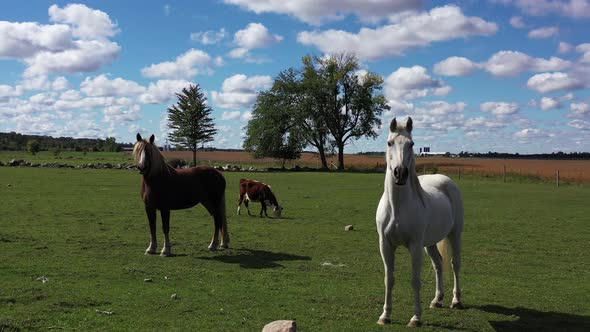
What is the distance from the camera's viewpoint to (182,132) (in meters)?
60.6

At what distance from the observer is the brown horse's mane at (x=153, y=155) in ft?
34.8

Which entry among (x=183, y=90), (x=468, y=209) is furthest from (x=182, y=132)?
(x=468, y=209)

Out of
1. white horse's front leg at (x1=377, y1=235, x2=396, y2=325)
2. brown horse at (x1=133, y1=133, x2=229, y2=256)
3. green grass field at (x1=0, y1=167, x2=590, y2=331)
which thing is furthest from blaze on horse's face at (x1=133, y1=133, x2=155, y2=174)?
white horse's front leg at (x1=377, y1=235, x2=396, y2=325)

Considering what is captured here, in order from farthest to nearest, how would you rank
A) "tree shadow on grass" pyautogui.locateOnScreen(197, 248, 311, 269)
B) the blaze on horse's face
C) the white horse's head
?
1. the blaze on horse's face
2. "tree shadow on grass" pyautogui.locateOnScreen(197, 248, 311, 269)
3. the white horse's head

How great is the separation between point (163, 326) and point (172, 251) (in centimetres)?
518

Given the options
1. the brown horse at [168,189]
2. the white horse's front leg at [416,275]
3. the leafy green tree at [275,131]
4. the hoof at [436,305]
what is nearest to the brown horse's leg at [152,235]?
the brown horse at [168,189]

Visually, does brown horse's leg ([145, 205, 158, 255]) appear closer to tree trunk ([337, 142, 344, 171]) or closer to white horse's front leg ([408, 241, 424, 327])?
white horse's front leg ([408, 241, 424, 327])

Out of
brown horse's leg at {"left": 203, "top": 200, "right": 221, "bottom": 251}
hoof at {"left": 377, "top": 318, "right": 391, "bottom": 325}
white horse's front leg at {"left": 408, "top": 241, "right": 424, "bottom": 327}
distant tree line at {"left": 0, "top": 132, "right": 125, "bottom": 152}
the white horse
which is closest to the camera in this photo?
the white horse

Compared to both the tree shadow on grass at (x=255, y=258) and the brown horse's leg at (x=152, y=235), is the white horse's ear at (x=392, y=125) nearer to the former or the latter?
the tree shadow on grass at (x=255, y=258)

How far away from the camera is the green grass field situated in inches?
255

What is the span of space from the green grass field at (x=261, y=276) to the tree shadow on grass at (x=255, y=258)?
0.04 metres

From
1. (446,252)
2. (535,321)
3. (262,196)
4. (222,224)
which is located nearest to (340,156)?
(262,196)

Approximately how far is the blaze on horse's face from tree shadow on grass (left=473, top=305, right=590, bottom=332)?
23.3 feet

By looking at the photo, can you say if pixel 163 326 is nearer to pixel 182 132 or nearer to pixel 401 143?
pixel 401 143
